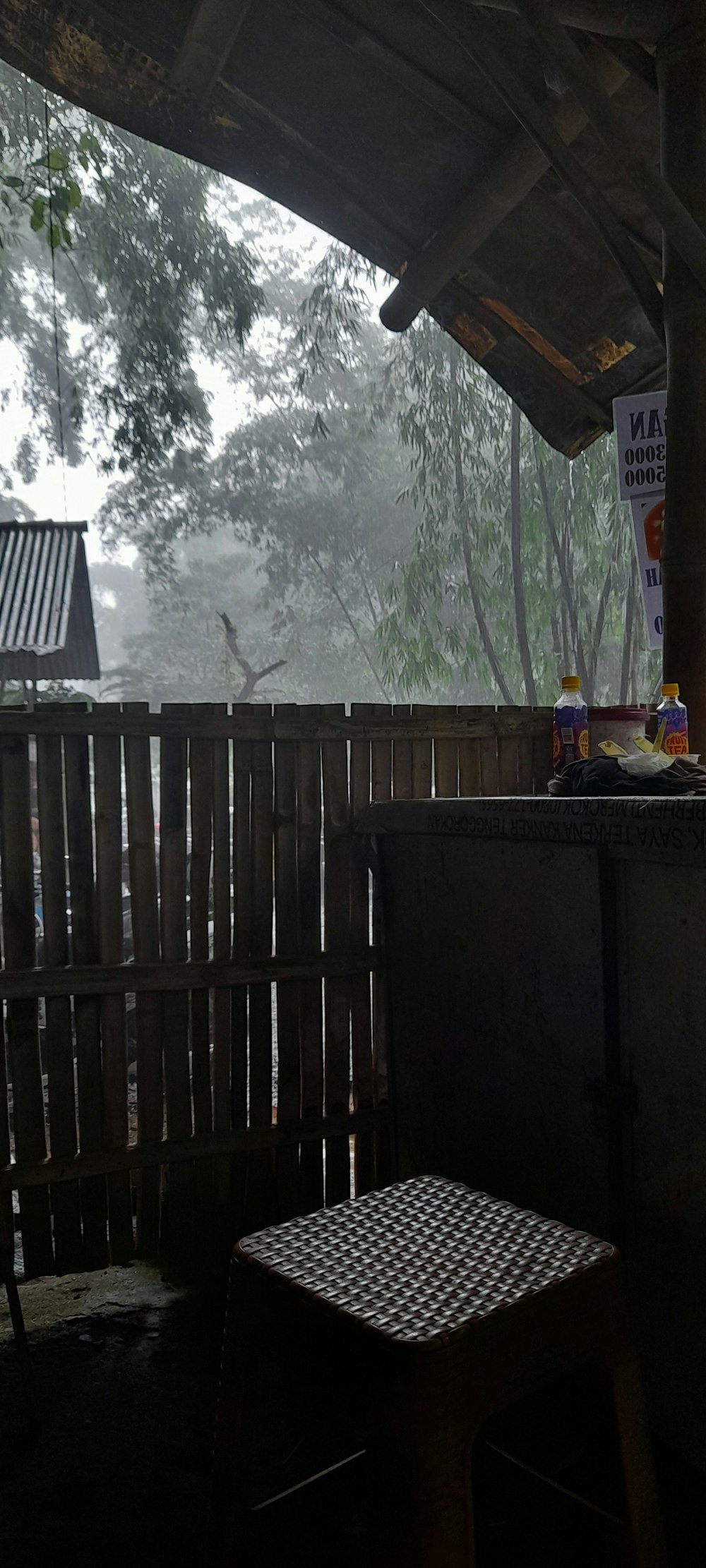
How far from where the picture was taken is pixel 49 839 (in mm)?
3150

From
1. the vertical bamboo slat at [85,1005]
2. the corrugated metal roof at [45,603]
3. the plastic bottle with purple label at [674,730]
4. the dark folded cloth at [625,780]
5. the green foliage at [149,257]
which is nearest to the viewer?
the dark folded cloth at [625,780]

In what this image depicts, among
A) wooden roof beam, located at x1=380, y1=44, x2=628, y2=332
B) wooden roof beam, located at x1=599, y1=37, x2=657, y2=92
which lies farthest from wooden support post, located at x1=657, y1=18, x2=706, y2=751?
wooden roof beam, located at x1=380, y1=44, x2=628, y2=332

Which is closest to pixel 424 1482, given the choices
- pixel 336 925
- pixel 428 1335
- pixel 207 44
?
pixel 428 1335

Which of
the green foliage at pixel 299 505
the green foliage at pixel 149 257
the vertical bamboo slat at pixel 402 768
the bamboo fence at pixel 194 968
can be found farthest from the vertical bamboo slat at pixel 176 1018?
the green foliage at pixel 299 505

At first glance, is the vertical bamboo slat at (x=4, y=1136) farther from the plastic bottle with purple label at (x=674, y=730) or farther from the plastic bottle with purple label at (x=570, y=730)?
the plastic bottle with purple label at (x=674, y=730)

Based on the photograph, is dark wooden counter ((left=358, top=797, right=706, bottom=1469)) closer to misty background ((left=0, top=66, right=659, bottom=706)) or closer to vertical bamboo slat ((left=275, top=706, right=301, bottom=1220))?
vertical bamboo slat ((left=275, top=706, right=301, bottom=1220))

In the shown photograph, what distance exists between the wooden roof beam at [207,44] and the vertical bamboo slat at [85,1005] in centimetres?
218

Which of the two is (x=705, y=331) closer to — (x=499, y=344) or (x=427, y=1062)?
(x=499, y=344)

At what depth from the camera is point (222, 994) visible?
329 cm

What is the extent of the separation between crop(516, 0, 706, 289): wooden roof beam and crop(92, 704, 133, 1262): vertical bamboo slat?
217cm

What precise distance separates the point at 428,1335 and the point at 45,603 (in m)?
11.3

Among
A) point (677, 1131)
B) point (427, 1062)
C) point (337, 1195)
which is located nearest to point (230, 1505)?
point (677, 1131)

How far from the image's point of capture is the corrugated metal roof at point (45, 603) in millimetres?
11422

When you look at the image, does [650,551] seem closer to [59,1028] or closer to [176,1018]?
[176,1018]
